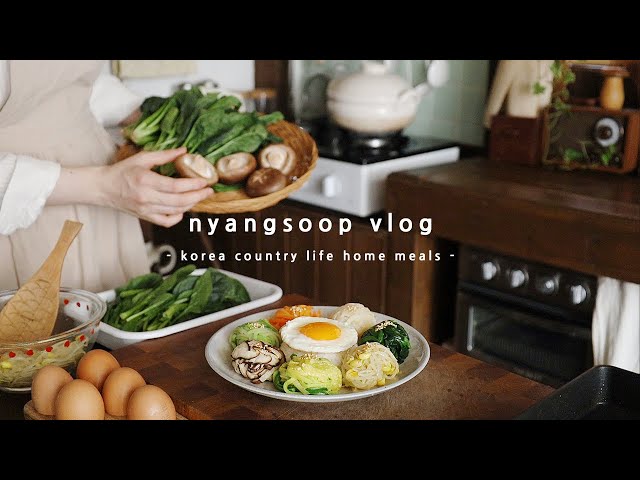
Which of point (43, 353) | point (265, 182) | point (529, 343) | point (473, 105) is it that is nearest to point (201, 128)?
point (265, 182)

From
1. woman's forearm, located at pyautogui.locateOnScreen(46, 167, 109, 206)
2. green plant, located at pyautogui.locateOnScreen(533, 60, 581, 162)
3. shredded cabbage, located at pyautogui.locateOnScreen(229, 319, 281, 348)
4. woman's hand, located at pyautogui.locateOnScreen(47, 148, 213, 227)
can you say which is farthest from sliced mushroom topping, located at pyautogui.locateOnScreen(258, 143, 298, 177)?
green plant, located at pyautogui.locateOnScreen(533, 60, 581, 162)

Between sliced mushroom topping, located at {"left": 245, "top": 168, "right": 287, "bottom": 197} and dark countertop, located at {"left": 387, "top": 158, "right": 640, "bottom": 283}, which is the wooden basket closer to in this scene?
sliced mushroom topping, located at {"left": 245, "top": 168, "right": 287, "bottom": 197}

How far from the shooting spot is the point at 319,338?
1.20m

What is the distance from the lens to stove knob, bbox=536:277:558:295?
2309 mm

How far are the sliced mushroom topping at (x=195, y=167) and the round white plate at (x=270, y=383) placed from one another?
410 millimetres

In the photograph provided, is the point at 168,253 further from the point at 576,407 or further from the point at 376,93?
the point at 576,407

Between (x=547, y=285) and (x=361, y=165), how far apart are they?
2.41ft

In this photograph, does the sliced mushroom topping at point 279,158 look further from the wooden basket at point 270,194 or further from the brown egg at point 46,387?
the brown egg at point 46,387

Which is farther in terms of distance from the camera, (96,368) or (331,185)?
(331,185)

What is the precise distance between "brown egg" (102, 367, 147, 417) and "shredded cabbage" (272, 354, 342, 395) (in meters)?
0.22

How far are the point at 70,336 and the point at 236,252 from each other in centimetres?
196

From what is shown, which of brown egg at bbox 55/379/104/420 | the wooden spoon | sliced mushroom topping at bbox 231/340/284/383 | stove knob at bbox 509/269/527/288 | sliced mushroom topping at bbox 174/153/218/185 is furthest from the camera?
stove knob at bbox 509/269/527/288

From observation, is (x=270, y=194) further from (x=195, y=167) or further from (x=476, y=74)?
(x=476, y=74)

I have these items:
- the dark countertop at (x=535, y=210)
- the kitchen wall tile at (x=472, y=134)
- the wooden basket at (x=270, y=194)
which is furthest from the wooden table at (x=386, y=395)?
the kitchen wall tile at (x=472, y=134)
